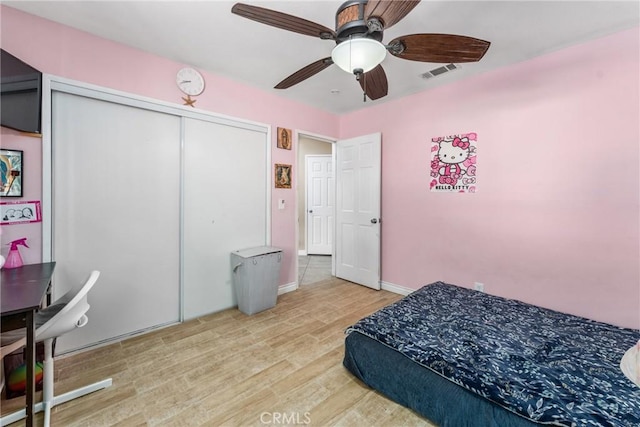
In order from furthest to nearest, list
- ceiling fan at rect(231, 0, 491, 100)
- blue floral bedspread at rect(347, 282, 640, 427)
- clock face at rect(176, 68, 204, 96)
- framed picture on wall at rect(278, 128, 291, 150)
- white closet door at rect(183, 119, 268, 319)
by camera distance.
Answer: framed picture on wall at rect(278, 128, 291, 150) → white closet door at rect(183, 119, 268, 319) → clock face at rect(176, 68, 204, 96) → ceiling fan at rect(231, 0, 491, 100) → blue floral bedspread at rect(347, 282, 640, 427)

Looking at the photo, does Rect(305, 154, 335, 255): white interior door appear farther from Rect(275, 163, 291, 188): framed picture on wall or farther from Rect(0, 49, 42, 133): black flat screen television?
Rect(0, 49, 42, 133): black flat screen television

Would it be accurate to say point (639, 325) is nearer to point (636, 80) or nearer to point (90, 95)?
point (636, 80)

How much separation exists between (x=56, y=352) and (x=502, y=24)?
4.17m

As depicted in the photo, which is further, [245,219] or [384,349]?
[245,219]

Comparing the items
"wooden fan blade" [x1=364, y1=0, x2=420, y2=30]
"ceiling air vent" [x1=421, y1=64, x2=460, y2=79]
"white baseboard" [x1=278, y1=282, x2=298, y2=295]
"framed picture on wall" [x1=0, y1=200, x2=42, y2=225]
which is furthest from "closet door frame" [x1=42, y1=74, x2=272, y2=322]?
"ceiling air vent" [x1=421, y1=64, x2=460, y2=79]

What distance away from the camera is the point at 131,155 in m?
2.29

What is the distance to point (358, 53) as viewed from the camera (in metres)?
1.42

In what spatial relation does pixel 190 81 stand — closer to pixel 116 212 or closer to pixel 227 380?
pixel 116 212

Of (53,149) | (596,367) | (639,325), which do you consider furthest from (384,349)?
(53,149)

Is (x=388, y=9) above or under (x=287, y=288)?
above

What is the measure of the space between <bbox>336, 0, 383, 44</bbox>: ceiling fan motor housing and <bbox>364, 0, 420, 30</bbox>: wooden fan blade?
0.11ft

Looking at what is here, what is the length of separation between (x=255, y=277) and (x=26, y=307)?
5.71 feet

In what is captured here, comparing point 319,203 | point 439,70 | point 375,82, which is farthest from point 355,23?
point 319,203

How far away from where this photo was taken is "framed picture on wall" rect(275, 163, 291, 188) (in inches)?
130
